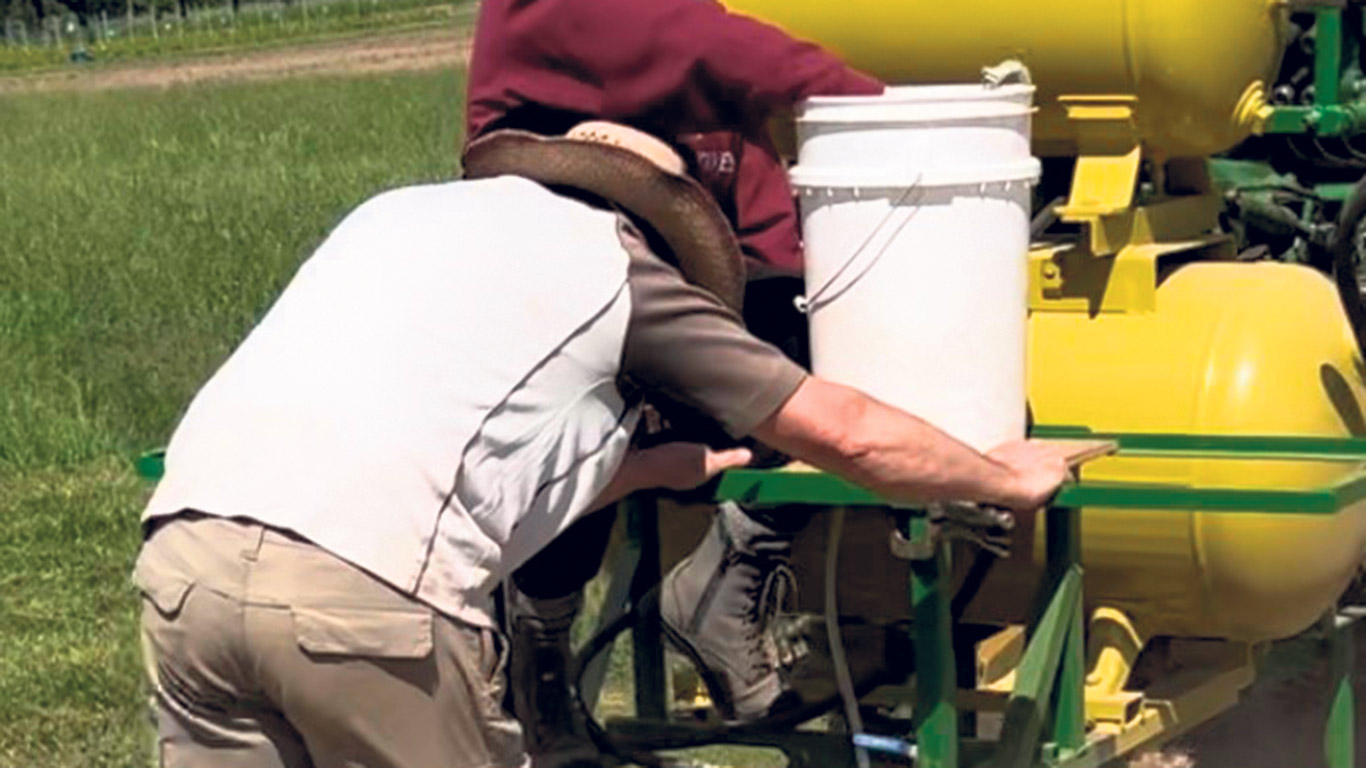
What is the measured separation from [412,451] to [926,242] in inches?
33.3

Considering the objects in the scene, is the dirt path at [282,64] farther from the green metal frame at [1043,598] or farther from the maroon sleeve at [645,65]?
the maroon sleeve at [645,65]

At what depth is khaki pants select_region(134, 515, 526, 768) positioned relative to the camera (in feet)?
8.34

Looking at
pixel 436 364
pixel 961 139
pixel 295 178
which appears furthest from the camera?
pixel 295 178

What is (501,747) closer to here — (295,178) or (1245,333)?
(1245,333)

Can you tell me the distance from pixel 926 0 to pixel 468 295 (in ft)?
4.47

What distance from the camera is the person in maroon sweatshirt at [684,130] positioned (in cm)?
305

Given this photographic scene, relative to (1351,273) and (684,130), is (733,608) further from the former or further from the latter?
(1351,273)

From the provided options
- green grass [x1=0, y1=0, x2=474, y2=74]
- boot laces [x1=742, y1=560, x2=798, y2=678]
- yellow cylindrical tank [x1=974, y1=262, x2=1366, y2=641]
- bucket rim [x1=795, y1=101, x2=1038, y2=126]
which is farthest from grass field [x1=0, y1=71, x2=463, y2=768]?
green grass [x1=0, y1=0, x2=474, y2=74]

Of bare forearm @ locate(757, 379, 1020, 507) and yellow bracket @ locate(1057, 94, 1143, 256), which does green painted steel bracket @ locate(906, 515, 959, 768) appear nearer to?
bare forearm @ locate(757, 379, 1020, 507)

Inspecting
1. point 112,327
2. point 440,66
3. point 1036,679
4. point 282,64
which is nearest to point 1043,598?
point 1036,679

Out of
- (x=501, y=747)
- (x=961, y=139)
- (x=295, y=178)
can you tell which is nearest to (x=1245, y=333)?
(x=961, y=139)

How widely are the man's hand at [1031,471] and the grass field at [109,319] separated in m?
2.63

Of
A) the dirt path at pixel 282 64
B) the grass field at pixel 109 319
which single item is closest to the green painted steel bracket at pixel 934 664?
the grass field at pixel 109 319

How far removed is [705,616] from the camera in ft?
11.8
